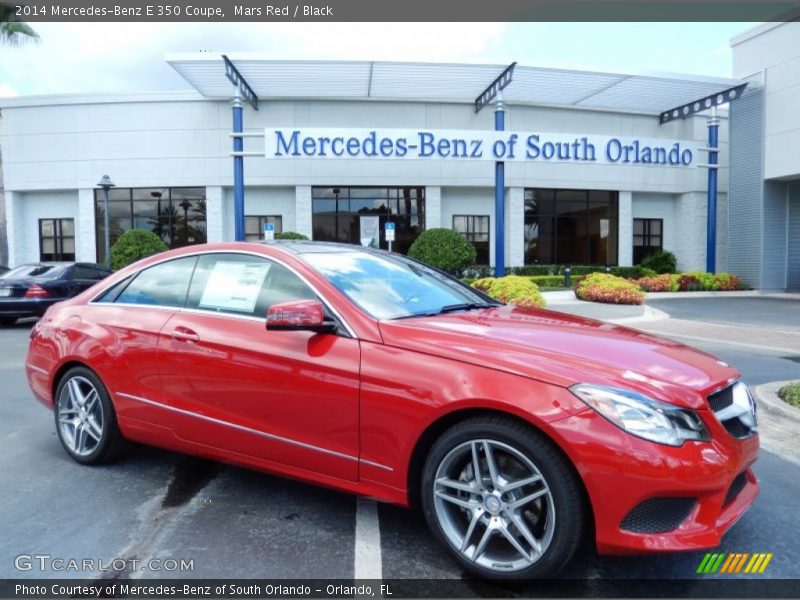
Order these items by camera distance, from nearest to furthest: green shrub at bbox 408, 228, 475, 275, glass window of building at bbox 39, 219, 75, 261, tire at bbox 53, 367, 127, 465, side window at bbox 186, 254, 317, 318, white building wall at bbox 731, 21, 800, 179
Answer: side window at bbox 186, 254, 317, 318 → tire at bbox 53, 367, 127, 465 → white building wall at bbox 731, 21, 800, 179 → green shrub at bbox 408, 228, 475, 275 → glass window of building at bbox 39, 219, 75, 261

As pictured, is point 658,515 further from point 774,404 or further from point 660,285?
point 660,285

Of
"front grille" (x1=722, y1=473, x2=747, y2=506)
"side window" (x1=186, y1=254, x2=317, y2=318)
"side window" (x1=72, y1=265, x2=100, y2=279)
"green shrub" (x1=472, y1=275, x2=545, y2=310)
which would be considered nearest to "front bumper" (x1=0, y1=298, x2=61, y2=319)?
"side window" (x1=72, y1=265, x2=100, y2=279)

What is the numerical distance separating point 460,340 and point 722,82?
23767 millimetres

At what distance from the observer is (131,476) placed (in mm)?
3723

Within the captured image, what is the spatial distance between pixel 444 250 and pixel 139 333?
1707 centimetres

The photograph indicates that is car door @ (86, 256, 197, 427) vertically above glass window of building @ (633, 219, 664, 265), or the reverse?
glass window of building @ (633, 219, 664, 265)

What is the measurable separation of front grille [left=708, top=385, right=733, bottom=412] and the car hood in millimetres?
41

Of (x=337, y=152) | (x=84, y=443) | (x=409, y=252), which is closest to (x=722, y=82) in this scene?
(x=409, y=252)

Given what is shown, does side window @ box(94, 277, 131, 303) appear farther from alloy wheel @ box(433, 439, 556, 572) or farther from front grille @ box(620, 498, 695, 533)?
front grille @ box(620, 498, 695, 533)

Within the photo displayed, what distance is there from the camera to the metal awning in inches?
739

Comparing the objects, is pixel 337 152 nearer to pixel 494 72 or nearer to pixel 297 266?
pixel 494 72

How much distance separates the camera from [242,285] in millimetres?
3381

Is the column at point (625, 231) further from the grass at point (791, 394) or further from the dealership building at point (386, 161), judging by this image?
the grass at point (791, 394)

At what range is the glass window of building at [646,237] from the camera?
2545 cm
